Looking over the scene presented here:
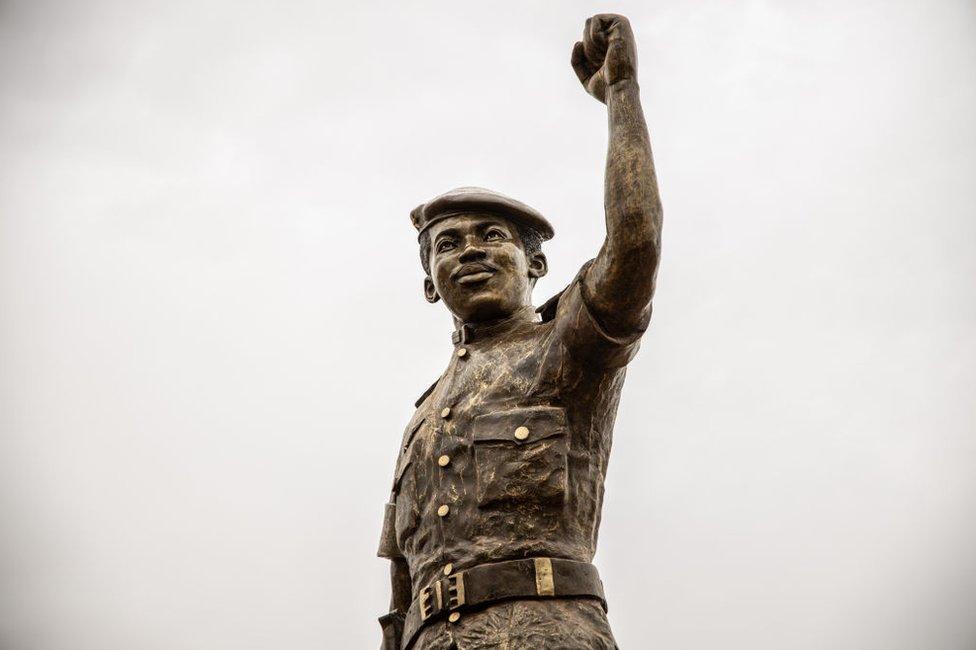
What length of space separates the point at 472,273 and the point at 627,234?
147 cm

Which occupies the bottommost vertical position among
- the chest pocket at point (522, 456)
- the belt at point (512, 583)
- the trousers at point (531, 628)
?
the trousers at point (531, 628)

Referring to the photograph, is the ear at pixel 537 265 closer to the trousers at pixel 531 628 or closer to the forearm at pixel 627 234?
the forearm at pixel 627 234

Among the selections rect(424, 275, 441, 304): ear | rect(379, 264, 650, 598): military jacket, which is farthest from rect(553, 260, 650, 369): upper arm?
rect(424, 275, 441, 304): ear

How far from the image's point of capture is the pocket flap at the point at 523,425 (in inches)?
271

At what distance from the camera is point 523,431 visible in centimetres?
689

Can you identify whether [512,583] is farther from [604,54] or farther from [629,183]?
[604,54]

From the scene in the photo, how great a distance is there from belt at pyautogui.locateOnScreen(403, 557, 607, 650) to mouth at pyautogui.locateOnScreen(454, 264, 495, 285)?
6.27ft

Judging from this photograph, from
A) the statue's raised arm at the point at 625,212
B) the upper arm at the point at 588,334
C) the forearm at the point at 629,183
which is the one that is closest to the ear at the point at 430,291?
the upper arm at the point at 588,334

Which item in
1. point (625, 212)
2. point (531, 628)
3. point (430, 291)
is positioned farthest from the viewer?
point (430, 291)

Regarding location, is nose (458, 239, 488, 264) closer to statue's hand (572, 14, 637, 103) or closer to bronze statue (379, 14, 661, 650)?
bronze statue (379, 14, 661, 650)

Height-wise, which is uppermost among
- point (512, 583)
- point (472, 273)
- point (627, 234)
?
point (472, 273)

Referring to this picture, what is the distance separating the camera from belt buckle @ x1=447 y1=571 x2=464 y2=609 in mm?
6555

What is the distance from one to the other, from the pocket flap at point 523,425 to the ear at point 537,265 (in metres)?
1.40

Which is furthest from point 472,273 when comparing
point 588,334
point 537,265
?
point 588,334
